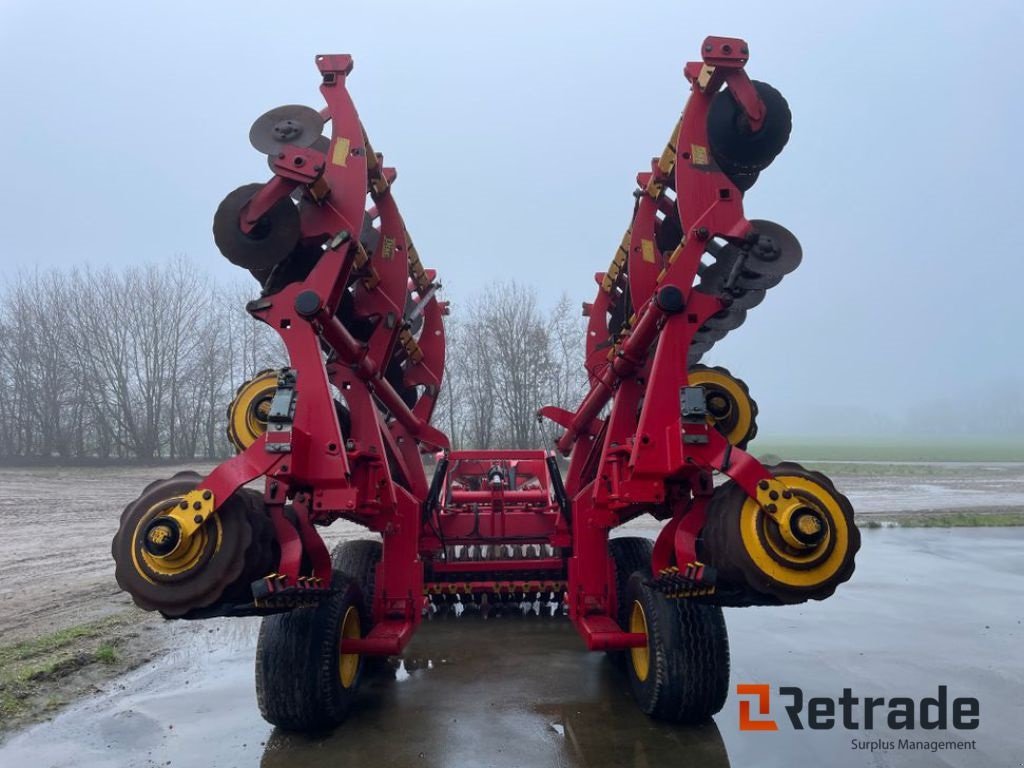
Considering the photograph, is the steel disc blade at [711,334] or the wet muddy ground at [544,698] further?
the steel disc blade at [711,334]

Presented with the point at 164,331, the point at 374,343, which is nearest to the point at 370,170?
the point at 374,343

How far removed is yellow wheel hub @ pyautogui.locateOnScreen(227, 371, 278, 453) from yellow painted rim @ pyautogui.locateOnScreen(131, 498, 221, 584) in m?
1.42

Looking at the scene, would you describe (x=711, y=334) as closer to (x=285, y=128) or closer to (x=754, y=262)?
(x=754, y=262)

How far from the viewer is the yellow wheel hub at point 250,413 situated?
17.2 ft

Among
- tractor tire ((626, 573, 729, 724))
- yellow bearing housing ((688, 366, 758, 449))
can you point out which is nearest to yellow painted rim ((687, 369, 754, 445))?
yellow bearing housing ((688, 366, 758, 449))

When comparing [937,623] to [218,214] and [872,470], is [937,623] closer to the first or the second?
[218,214]

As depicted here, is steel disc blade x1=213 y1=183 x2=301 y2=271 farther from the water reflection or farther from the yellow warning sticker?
the water reflection

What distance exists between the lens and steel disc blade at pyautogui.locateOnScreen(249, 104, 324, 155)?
4.48m

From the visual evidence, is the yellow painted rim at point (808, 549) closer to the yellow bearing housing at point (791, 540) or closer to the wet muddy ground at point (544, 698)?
the yellow bearing housing at point (791, 540)

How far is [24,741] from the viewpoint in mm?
4730

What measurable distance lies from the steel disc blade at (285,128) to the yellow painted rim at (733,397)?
9.54ft

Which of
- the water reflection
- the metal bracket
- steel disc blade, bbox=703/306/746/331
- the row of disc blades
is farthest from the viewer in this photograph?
steel disc blade, bbox=703/306/746/331

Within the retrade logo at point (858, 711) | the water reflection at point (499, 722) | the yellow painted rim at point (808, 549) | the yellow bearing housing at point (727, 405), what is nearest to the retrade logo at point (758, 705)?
the retrade logo at point (858, 711)

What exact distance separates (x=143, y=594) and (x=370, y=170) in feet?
11.6
